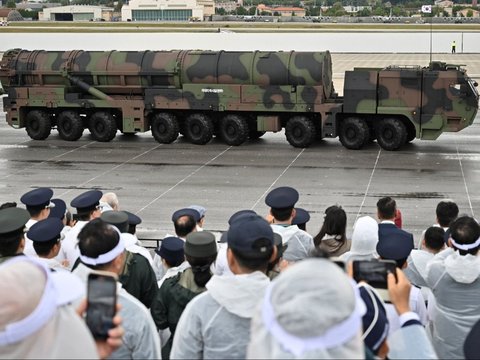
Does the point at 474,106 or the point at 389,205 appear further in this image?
the point at 474,106

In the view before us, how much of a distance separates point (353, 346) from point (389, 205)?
544cm

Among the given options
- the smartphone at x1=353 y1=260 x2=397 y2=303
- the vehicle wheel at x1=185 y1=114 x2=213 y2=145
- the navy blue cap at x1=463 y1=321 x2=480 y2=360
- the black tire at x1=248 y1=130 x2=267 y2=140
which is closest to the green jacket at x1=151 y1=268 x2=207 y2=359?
the smartphone at x1=353 y1=260 x2=397 y2=303

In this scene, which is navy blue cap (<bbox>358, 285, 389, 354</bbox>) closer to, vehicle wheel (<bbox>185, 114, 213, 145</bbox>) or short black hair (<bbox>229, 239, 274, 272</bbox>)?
short black hair (<bbox>229, 239, 274, 272</bbox>)

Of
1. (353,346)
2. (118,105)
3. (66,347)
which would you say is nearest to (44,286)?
(66,347)

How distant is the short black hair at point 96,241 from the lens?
4492mm

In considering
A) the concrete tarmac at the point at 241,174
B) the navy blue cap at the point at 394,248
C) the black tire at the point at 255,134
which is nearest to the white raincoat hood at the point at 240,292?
the navy blue cap at the point at 394,248

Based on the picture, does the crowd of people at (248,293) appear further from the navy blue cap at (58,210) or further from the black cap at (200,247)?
the navy blue cap at (58,210)

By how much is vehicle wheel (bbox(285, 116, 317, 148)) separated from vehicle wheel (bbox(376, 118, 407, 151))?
167 cm

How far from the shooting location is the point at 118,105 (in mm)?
23281

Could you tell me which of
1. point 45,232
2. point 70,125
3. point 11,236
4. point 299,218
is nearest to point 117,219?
point 45,232

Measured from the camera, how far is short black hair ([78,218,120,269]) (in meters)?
4.49

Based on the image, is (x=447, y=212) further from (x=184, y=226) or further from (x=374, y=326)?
(x=374, y=326)

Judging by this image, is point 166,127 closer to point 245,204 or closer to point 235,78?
point 235,78

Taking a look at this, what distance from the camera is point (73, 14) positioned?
165250 mm
